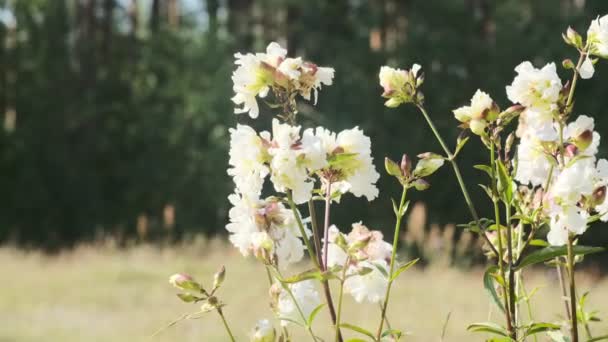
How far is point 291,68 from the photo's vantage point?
139 cm

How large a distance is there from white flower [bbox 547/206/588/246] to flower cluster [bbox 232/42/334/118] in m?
0.45

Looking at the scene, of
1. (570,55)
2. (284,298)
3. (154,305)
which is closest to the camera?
(284,298)

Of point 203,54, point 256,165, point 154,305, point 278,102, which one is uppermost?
point 203,54

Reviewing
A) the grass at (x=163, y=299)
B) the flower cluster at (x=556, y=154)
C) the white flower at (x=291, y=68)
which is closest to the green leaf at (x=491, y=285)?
the flower cluster at (x=556, y=154)

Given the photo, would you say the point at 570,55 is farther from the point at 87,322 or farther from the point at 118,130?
the point at 87,322

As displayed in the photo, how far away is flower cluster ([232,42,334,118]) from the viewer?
1.40 m

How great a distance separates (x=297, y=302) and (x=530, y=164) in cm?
50

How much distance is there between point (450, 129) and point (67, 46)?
20.4 ft

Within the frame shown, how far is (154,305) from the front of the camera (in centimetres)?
688

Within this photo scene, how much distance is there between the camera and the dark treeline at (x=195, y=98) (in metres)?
11.8

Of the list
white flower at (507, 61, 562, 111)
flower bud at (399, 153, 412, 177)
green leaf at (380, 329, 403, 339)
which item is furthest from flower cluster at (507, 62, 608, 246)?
green leaf at (380, 329, 403, 339)

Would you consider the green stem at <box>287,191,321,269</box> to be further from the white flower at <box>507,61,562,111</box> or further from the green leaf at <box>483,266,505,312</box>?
the white flower at <box>507,61,562,111</box>

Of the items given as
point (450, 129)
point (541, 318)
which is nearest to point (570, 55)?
point (450, 129)

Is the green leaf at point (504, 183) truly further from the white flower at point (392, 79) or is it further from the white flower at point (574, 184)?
the white flower at point (392, 79)
